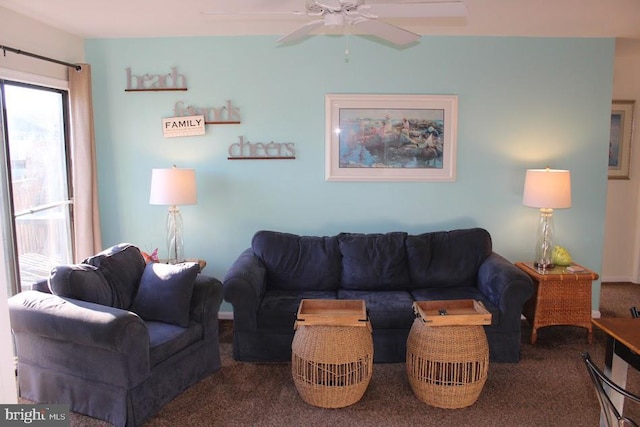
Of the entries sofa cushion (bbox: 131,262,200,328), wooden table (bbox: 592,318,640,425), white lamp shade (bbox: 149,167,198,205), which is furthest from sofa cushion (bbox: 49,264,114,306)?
wooden table (bbox: 592,318,640,425)

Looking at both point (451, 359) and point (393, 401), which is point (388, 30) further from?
point (393, 401)

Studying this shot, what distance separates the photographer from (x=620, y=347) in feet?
6.81

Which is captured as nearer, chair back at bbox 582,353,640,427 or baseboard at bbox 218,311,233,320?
chair back at bbox 582,353,640,427

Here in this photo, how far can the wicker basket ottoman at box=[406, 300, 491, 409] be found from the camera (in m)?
2.89

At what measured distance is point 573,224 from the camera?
438cm

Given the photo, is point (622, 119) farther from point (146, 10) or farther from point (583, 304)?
point (146, 10)

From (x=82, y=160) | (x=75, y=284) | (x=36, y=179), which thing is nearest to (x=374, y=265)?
(x=75, y=284)

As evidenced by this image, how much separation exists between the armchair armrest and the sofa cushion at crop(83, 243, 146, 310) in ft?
1.11

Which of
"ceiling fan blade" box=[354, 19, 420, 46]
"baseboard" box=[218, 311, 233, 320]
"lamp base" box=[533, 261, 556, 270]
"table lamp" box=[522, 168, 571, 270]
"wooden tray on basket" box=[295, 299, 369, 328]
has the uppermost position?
"ceiling fan blade" box=[354, 19, 420, 46]

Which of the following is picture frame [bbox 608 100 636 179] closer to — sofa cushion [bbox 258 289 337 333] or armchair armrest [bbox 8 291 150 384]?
sofa cushion [bbox 258 289 337 333]

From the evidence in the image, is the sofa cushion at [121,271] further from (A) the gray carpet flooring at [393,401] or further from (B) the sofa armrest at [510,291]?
(B) the sofa armrest at [510,291]

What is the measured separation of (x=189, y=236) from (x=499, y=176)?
2.88 metres

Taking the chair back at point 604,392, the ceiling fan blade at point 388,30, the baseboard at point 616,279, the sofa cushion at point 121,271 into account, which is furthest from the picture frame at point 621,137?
the sofa cushion at point 121,271

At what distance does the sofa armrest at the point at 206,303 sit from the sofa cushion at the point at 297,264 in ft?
2.24
